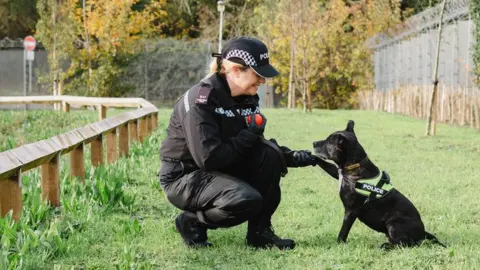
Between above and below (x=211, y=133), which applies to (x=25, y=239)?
below

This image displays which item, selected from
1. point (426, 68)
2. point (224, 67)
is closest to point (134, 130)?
point (224, 67)

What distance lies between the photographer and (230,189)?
5.43 meters

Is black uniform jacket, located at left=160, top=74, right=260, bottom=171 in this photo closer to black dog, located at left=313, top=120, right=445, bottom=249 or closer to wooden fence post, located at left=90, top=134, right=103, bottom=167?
black dog, located at left=313, top=120, right=445, bottom=249

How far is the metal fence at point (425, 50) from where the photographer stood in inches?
938

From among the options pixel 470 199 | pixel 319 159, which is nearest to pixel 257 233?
pixel 319 159

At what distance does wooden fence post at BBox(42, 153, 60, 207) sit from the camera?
279 inches

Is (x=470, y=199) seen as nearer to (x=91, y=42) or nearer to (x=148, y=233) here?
(x=148, y=233)

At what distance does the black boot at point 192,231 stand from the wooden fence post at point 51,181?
1785mm

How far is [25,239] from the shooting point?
5.21 m

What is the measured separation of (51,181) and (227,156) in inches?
93.4

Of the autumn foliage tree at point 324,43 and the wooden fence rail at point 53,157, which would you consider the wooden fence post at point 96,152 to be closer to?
the wooden fence rail at point 53,157

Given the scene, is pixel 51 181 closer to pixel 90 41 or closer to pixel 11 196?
pixel 11 196

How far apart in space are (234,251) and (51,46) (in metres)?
31.9

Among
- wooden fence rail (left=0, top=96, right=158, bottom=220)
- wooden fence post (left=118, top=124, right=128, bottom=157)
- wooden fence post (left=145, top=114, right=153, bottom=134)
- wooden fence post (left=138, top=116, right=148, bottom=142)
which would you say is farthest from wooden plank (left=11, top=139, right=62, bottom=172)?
wooden fence post (left=145, top=114, right=153, bottom=134)
